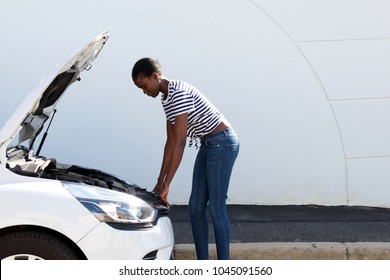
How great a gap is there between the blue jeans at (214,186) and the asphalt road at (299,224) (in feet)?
3.25

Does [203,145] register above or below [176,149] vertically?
above

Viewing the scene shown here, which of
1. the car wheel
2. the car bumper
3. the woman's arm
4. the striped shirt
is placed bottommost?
the car wheel

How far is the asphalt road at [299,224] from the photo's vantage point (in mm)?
7147

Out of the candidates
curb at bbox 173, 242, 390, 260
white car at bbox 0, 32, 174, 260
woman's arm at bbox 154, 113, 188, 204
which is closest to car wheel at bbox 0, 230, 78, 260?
white car at bbox 0, 32, 174, 260

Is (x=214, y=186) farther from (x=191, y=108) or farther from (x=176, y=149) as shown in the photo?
(x=191, y=108)

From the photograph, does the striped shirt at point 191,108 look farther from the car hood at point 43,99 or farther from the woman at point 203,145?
the car hood at point 43,99

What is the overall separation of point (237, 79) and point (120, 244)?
4.34 metres

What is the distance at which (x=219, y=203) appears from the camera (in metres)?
5.72

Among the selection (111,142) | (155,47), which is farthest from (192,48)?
(111,142)

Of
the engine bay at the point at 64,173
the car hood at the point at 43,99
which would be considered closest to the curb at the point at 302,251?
the engine bay at the point at 64,173

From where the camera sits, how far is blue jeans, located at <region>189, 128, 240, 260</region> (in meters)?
5.66

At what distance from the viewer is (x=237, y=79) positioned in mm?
8703

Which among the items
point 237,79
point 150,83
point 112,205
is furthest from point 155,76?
point 237,79

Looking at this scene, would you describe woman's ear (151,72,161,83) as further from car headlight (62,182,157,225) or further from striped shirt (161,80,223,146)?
car headlight (62,182,157,225)
